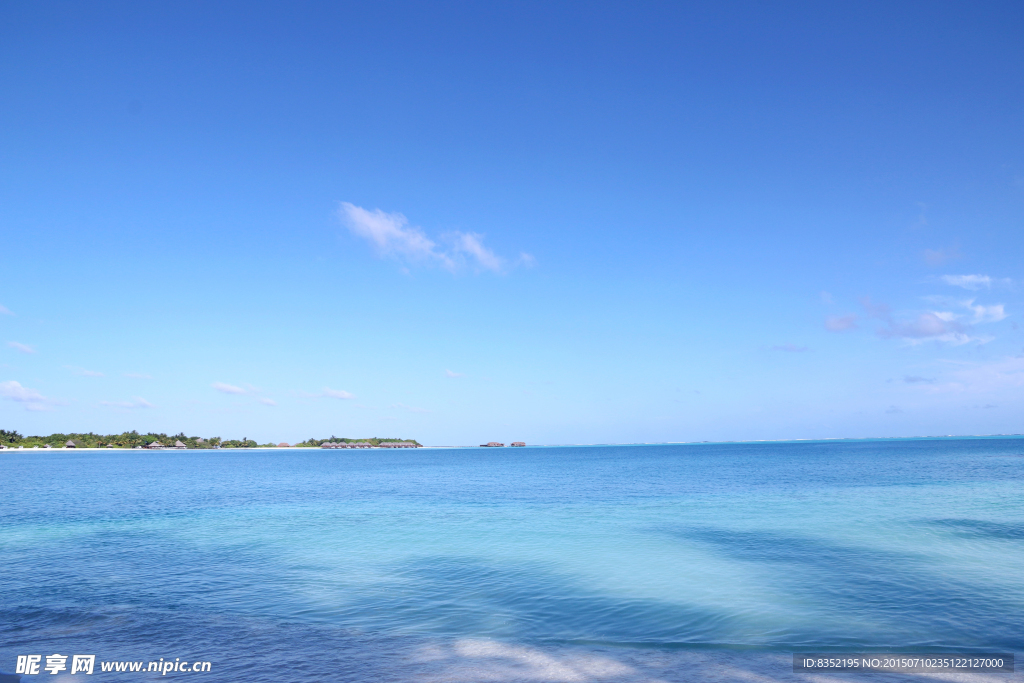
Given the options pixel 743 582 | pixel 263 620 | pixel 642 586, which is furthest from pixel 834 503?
pixel 263 620

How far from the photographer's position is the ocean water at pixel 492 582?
11.0 metres

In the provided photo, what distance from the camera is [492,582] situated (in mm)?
16031

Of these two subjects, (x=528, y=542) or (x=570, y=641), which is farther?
(x=528, y=542)

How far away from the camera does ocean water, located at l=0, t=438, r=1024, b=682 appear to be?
1103cm

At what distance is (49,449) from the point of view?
15888 cm

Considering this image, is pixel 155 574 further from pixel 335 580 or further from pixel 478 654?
pixel 478 654

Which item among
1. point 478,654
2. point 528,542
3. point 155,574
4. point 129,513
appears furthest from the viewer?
point 129,513

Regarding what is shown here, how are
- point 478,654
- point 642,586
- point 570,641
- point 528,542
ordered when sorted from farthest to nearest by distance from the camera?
point 528,542, point 642,586, point 570,641, point 478,654

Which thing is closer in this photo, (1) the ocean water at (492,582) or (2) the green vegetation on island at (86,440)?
(1) the ocean water at (492,582)

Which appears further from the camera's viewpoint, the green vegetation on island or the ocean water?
the green vegetation on island

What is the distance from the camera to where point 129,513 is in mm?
31688

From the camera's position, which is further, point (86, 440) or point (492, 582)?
point (86, 440)

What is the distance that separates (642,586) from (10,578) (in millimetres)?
19620

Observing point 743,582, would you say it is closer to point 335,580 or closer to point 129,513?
point 335,580
